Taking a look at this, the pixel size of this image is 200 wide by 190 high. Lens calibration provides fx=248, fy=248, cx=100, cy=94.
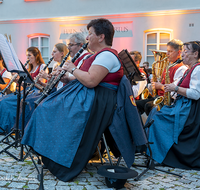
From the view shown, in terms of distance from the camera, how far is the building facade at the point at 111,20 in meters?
9.10

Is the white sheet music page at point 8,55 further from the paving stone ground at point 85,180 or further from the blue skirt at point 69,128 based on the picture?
the paving stone ground at point 85,180

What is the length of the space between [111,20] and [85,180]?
8.17 meters

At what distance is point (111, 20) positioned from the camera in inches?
382

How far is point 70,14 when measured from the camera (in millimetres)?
10188

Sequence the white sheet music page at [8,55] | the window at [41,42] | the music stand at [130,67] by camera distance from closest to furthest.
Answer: the white sheet music page at [8,55] < the music stand at [130,67] < the window at [41,42]

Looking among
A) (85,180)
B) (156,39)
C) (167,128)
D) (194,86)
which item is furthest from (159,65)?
(156,39)

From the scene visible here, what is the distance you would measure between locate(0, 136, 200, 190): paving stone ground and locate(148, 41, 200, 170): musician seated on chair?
220 mm

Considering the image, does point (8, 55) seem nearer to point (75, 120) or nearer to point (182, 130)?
point (75, 120)

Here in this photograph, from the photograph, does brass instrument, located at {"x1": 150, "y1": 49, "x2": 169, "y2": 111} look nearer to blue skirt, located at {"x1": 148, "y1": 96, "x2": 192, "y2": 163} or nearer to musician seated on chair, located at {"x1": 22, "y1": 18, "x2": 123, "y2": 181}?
blue skirt, located at {"x1": 148, "y1": 96, "x2": 192, "y2": 163}

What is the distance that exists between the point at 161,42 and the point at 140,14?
4.48 feet

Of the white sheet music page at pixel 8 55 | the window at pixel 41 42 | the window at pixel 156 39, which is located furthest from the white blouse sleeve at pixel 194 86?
the window at pixel 41 42

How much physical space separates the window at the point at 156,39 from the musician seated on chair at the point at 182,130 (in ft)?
21.7

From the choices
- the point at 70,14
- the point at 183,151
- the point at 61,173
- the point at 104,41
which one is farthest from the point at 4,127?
the point at 70,14

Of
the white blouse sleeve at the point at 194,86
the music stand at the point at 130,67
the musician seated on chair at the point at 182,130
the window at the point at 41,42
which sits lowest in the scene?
the musician seated on chair at the point at 182,130
